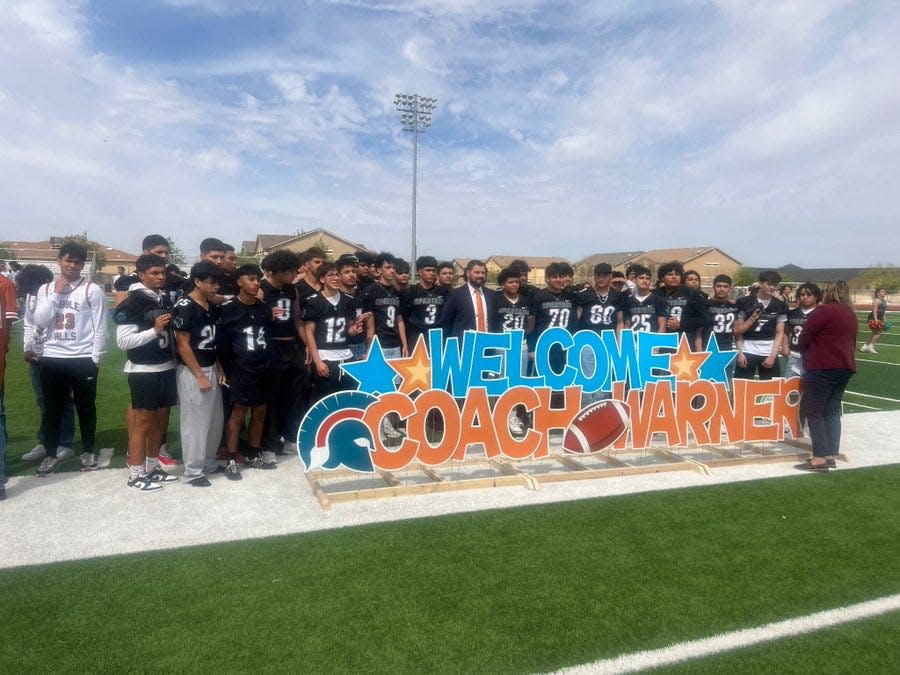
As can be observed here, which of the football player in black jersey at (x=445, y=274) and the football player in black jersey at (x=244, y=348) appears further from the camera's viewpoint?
the football player in black jersey at (x=445, y=274)

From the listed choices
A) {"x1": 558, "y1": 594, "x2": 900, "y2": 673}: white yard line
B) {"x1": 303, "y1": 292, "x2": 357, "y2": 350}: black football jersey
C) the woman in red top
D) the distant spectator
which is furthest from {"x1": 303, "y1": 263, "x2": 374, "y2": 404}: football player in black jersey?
the distant spectator

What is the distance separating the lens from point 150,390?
5.07 metres

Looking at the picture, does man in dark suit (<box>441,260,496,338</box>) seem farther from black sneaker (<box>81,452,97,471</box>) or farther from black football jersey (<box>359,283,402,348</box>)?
black sneaker (<box>81,452,97,471</box>)

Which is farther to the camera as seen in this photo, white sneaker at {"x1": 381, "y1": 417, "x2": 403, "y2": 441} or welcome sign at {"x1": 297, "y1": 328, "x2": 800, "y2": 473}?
white sneaker at {"x1": 381, "y1": 417, "x2": 403, "y2": 441}

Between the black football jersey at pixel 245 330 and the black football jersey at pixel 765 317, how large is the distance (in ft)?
18.7

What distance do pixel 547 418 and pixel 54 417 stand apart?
468 centimetres

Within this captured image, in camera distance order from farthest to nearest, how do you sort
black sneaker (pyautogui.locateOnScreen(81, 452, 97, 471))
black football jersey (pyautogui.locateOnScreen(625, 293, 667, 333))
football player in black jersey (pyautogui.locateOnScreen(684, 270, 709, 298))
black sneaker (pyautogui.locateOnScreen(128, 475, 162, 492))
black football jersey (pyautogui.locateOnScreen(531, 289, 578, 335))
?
football player in black jersey (pyautogui.locateOnScreen(684, 270, 709, 298)) → black football jersey (pyautogui.locateOnScreen(625, 293, 667, 333)) → black football jersey (pyautogui.locateOnScreen(531, 289, 578, 335)) → black sneaker (pyautogui.locateOnScreen(81, 452, 97, 471)) → black sneaker (pyautogui.locateOnScreen(128, 475, 162, 492))

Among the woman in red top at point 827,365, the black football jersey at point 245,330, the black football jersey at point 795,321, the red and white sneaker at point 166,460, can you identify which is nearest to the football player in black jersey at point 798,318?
the black football jersey at point 795,321

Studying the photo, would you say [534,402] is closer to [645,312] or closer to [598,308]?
[598,308]

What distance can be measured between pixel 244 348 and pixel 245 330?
0.17 meters

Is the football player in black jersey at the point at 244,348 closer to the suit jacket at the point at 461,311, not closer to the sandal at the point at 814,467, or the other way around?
the suit jacket at the point at 461,311

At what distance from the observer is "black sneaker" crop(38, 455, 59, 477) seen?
5465mm

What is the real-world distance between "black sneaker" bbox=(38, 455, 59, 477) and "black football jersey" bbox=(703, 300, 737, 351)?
7295mm

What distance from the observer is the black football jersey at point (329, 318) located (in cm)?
595
